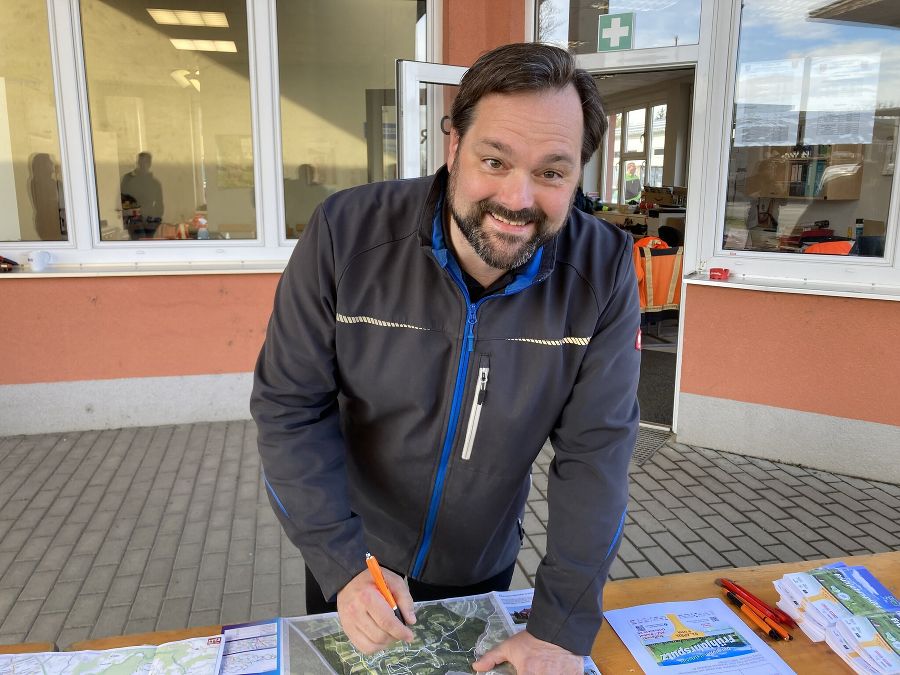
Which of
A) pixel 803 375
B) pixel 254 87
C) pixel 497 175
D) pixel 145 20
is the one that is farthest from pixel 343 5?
pixel 497 175

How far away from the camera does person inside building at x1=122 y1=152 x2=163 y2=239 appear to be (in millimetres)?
5387

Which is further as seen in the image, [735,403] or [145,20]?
[145,20]

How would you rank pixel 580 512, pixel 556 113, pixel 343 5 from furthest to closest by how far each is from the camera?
pixel 343 5, pixel 580 512, pixel 556 113

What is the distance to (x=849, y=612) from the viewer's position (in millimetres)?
1557

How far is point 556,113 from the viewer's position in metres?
1.35

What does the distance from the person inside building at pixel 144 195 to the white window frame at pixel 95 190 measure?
0.46 ft

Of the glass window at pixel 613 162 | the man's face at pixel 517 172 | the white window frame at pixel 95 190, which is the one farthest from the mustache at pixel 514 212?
the glass window at pixel 613 162

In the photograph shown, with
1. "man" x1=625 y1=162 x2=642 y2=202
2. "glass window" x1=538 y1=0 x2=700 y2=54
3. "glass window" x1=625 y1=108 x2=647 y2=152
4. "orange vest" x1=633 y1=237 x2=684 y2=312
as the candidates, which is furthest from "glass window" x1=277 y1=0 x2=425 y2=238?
"glass window" x1=625 y1=108 x2=647 y2=152

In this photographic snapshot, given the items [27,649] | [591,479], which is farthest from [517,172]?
[27,649]

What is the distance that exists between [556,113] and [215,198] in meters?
4.79

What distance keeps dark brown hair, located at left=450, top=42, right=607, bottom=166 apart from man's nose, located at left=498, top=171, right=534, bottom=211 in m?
0.16

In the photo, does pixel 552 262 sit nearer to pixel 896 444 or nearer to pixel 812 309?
pixel 812 309

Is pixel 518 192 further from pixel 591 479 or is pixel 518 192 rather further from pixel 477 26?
pixel 477 26

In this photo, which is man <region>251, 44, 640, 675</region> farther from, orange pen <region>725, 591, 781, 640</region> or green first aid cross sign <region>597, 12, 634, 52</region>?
green first aid cross sign <region>597, 12, 634, 52</region>
